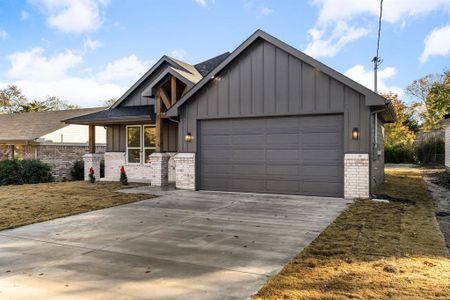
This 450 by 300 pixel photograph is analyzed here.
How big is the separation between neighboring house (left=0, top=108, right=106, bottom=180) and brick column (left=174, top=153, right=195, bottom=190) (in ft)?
35.0

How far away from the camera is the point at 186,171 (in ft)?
38.4

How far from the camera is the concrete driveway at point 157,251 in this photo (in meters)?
3.63

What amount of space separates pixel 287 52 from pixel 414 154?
83.2 feet

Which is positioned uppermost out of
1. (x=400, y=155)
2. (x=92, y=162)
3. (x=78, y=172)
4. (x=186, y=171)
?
(x=400, y=155)

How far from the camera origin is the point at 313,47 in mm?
29438

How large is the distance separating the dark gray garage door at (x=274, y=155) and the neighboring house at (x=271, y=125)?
3 centimetres

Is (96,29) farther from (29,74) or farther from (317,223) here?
(29,74)

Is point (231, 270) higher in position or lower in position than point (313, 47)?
lower

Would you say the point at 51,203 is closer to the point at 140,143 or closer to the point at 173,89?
the point at 173,89

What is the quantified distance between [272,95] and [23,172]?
1257 cm

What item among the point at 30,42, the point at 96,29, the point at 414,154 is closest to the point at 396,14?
the point at 96,29

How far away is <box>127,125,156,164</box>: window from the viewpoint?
14.8m

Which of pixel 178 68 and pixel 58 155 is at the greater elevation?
pixel 178 68

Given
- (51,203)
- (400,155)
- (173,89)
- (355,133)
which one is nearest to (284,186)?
(355,133)
